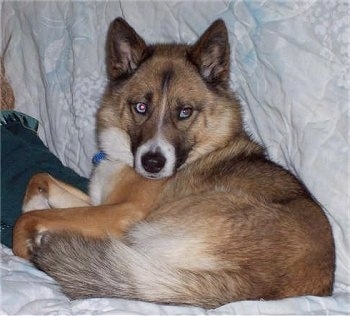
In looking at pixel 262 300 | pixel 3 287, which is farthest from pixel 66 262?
pixel 262 300

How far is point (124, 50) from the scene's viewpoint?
114 inches

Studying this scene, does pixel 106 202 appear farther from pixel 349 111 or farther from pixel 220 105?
pixel 349 111

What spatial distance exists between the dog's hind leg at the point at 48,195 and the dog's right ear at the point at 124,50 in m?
0.62

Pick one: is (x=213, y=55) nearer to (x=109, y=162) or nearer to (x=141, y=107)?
(x=141, y=107)

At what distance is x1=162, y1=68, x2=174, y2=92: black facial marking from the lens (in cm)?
280

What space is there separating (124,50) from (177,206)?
0.87 m

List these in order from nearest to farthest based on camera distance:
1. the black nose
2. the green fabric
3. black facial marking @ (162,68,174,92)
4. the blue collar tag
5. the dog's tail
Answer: the dog's tail < the black nose < black facial marking @ (162,68,174,92) < the green fabric < the blue collar tag

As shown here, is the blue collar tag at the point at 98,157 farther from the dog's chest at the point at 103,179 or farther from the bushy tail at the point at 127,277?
the bushy tail at the point at 127,277

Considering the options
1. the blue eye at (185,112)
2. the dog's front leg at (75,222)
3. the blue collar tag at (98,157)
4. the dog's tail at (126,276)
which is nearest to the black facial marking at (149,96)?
the blue eye at (185,112)

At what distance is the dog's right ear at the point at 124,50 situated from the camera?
2.82 m

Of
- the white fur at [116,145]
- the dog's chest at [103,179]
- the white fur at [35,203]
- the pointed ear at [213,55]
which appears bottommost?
the white fur at [35,203]

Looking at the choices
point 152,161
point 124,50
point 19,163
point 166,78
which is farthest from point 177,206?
point 19,163

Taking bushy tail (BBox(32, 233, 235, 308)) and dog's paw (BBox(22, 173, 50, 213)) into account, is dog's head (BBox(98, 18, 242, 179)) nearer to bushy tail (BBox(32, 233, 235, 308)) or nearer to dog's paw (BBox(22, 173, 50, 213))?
dog's paw (BBox(22, 173, 50, 213))

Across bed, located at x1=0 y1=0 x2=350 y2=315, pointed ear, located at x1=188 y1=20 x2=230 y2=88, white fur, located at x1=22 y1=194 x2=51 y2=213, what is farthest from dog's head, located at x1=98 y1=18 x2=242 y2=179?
white fur, located at x1=22 y1=194 x2=51 y2=213
